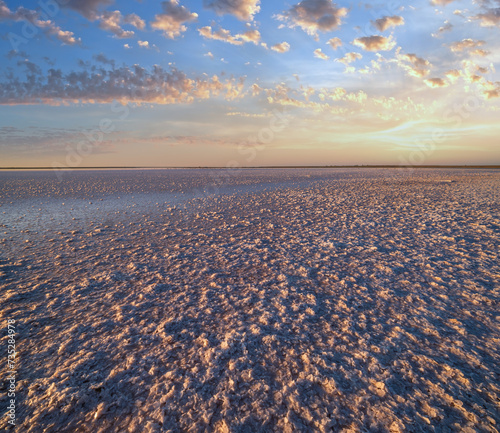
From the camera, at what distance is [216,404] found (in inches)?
90.1

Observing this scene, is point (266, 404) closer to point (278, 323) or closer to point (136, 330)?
point (278, 323)

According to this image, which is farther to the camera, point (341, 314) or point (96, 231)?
point (96, 231)

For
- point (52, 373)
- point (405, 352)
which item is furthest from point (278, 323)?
point (52, 373)

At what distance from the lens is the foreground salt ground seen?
2.22 metres

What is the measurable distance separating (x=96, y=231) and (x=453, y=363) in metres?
8.76

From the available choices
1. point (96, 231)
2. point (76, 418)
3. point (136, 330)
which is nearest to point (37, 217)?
point (96, 231)

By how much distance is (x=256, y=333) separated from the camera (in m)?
3.25

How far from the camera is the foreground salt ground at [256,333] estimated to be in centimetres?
222

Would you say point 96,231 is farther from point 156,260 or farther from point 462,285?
point 462,285

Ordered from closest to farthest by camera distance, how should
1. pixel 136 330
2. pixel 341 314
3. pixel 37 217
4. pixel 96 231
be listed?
pixel 136 330 → pixel 341 314 → pixel 96 231 → pixel 37 217

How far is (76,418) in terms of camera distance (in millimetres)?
2203

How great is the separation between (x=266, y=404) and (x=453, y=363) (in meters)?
2.04

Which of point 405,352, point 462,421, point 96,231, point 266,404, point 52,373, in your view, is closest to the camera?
point 462,421

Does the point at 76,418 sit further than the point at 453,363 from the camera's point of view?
No
